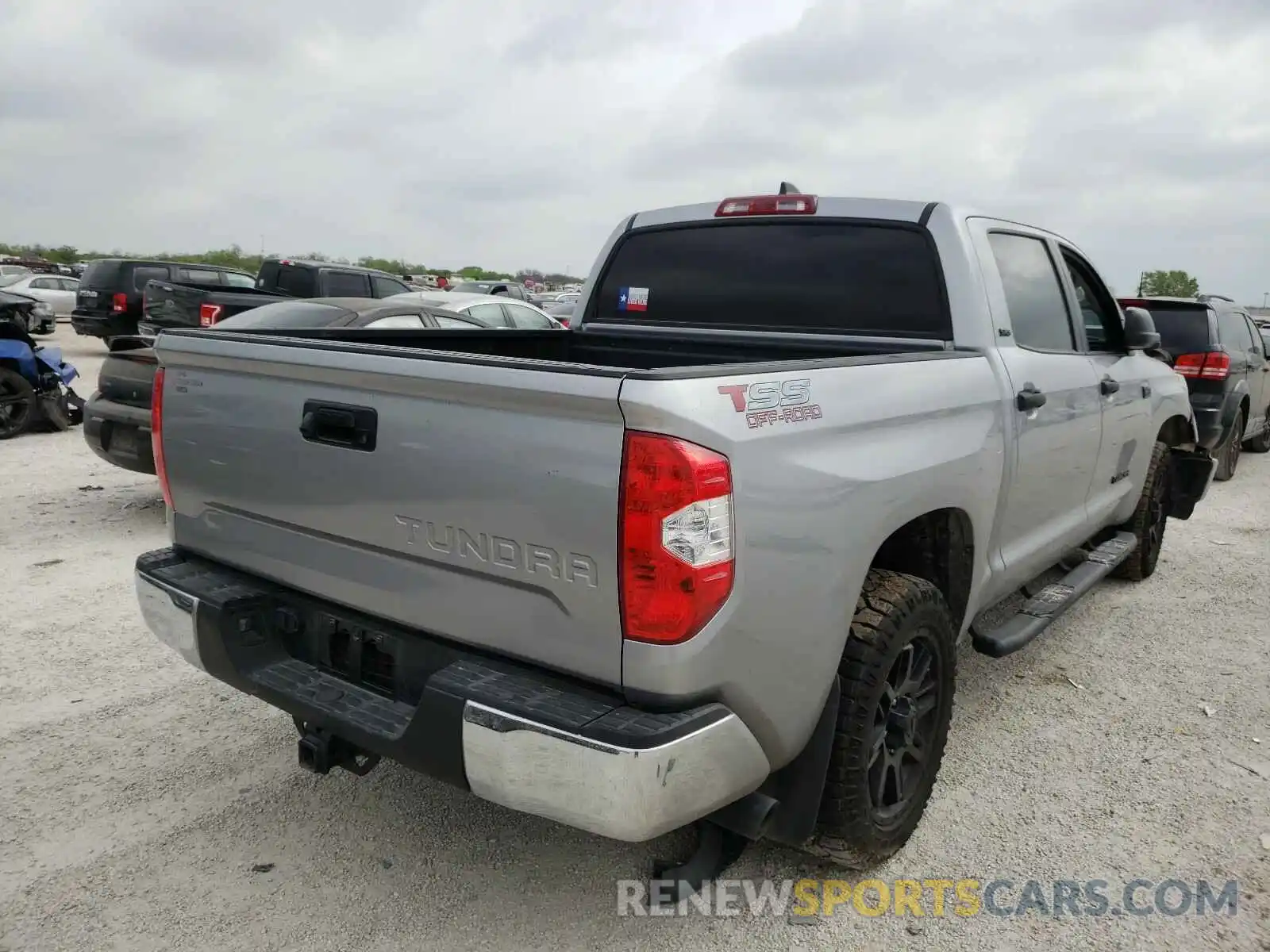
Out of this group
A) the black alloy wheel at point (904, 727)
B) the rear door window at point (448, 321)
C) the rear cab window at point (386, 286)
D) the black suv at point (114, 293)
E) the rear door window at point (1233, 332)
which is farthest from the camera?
the black suv at point (114, 293)

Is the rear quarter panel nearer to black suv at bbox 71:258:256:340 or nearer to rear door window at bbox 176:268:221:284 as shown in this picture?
black suv at bbox 71:258:256:340

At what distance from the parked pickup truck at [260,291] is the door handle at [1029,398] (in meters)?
8.39

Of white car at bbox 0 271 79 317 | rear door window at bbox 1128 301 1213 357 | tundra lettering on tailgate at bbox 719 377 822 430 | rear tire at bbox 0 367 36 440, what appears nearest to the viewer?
tundra lettering on tailgate at bbox 719 377 822 430

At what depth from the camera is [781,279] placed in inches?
150

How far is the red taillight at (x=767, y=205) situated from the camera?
3.75 m

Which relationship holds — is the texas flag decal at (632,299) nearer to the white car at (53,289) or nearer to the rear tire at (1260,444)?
the rear tire at (1260,444)

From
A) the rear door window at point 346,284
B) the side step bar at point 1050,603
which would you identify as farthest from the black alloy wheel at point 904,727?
the rear door window at point 346,284

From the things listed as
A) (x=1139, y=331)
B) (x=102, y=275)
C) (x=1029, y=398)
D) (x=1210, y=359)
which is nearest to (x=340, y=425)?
(x=1029, y=398)

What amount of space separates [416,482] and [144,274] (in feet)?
56.1

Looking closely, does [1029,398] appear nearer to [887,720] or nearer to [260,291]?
[887,720]

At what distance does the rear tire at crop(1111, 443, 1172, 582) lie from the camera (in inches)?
214

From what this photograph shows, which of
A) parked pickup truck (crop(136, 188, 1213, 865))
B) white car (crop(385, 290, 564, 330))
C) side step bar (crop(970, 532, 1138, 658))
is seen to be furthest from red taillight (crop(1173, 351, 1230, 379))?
white car (crop(385, 290, 564, 330))

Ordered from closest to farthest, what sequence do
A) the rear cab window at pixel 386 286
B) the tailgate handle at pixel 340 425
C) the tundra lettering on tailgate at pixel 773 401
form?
1. the tundra lettering on tailgate at pixel 773 401
2. the tailgate handle at pixel 340 425
3. the rear cab window at pixel 386 286

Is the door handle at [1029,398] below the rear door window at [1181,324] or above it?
above
